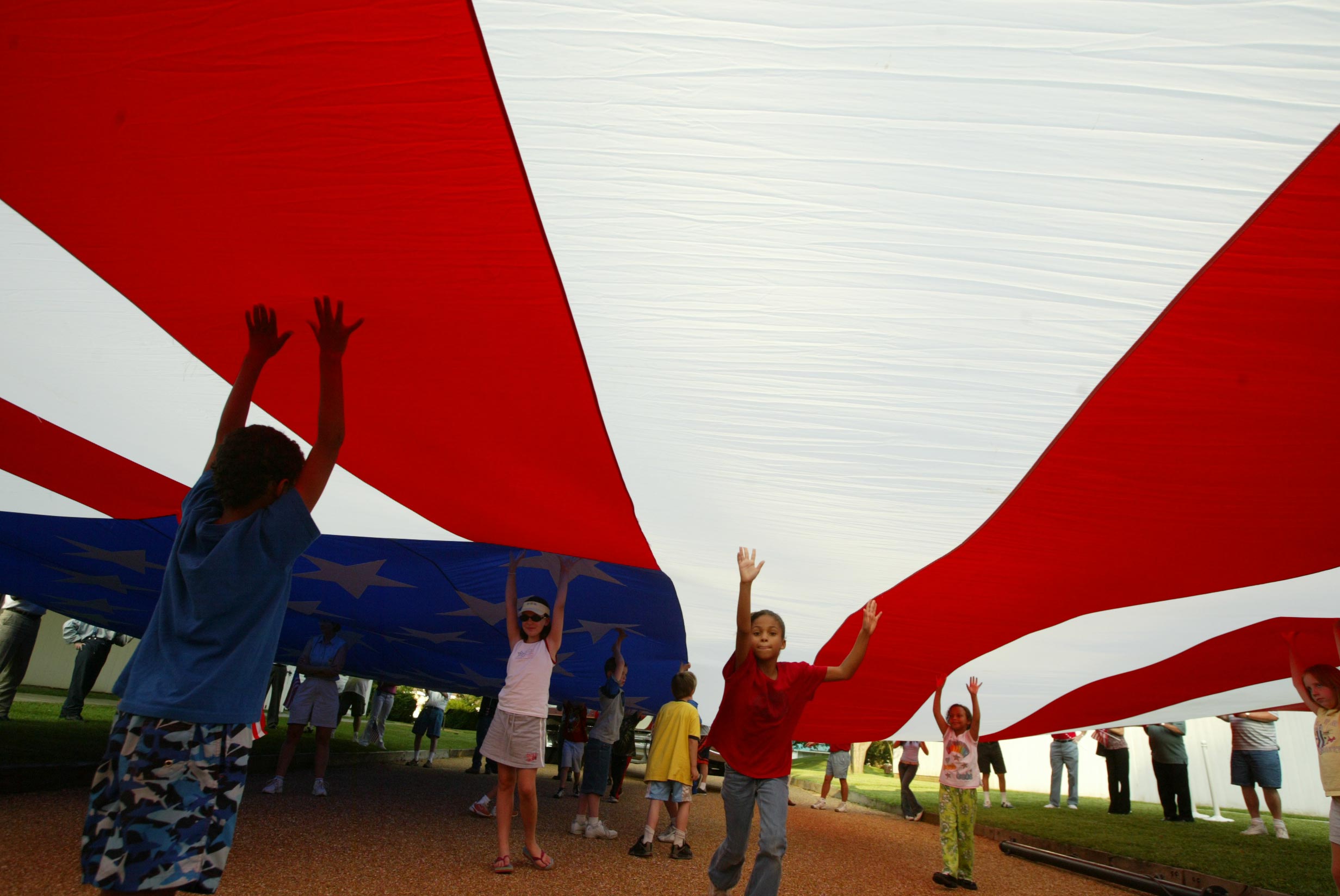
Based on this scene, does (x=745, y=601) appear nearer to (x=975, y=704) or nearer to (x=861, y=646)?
(x=861, y=646)

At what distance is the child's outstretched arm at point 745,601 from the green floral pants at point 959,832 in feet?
9.19

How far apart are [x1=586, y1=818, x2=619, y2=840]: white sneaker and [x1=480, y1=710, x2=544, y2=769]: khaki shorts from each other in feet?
6.48

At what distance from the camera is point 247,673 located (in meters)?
1.63

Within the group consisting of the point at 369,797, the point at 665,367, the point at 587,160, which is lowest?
the point at 369,797

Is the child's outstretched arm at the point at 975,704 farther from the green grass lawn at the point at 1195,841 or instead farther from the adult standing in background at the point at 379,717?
the adult standing in background at the point at 379,717

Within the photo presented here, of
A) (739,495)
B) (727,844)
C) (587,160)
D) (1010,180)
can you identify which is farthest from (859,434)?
(727,844)

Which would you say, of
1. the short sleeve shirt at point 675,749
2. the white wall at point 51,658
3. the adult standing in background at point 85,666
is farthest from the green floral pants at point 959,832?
the white wall at point 51,658

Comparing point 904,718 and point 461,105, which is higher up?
point 461,105

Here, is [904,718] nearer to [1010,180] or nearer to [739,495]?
[739,495]

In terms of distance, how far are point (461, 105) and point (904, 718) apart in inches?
210

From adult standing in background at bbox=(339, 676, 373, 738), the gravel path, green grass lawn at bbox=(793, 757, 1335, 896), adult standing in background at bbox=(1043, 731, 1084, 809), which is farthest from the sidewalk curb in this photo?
adult standing in background at bbox=(339, 676, 373, 738)

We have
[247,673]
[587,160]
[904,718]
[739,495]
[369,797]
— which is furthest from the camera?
[369,797]

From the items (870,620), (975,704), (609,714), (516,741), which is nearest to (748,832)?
(870,620)

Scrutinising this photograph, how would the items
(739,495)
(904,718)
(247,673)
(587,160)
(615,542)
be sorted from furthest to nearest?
(904,718) → (615,542) → (739,495) → (587,160) → (247,673)
